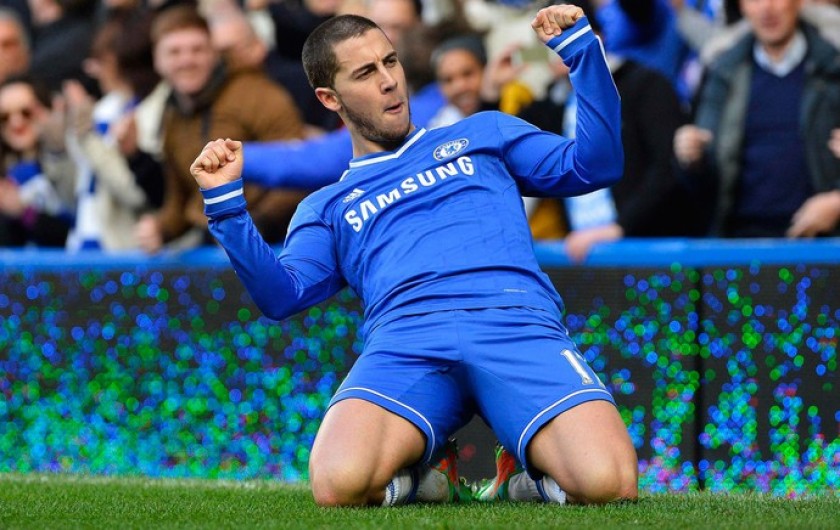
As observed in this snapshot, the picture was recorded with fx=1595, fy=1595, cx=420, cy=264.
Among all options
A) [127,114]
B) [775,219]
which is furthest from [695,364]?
[127,114]

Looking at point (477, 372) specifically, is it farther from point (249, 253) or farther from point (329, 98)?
point (329, 98)

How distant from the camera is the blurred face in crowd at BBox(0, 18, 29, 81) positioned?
10946 mm

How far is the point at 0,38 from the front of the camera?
1100cm

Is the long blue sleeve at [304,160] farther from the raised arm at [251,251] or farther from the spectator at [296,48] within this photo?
the raised arm at [251,251]

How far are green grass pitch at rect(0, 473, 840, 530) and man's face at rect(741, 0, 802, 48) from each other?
2.25 metres

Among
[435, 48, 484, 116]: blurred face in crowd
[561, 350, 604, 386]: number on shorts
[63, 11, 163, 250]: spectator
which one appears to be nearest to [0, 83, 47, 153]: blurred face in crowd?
[63, 11, 163, 250]: spectator

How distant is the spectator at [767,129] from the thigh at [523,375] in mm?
2065

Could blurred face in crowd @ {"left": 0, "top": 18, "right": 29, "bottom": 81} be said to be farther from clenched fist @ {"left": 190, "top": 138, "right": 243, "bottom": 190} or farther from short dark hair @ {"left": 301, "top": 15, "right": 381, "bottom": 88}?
clenched fist @ {"left": 190, "top": 138, "right": 243, "bottom": 190}

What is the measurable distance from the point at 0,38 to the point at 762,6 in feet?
19.2

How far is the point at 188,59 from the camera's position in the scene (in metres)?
8.65

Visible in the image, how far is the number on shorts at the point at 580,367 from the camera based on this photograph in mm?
5305

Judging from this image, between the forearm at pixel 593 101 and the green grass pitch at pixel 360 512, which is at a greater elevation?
the forearm at pixel 593 101

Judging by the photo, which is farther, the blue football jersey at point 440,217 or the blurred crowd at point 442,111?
the blurred crowd at point 442,111

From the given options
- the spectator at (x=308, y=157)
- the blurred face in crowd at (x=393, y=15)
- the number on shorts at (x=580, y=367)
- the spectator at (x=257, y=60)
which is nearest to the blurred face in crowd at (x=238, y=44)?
the spectator at (x=257, y=60)
